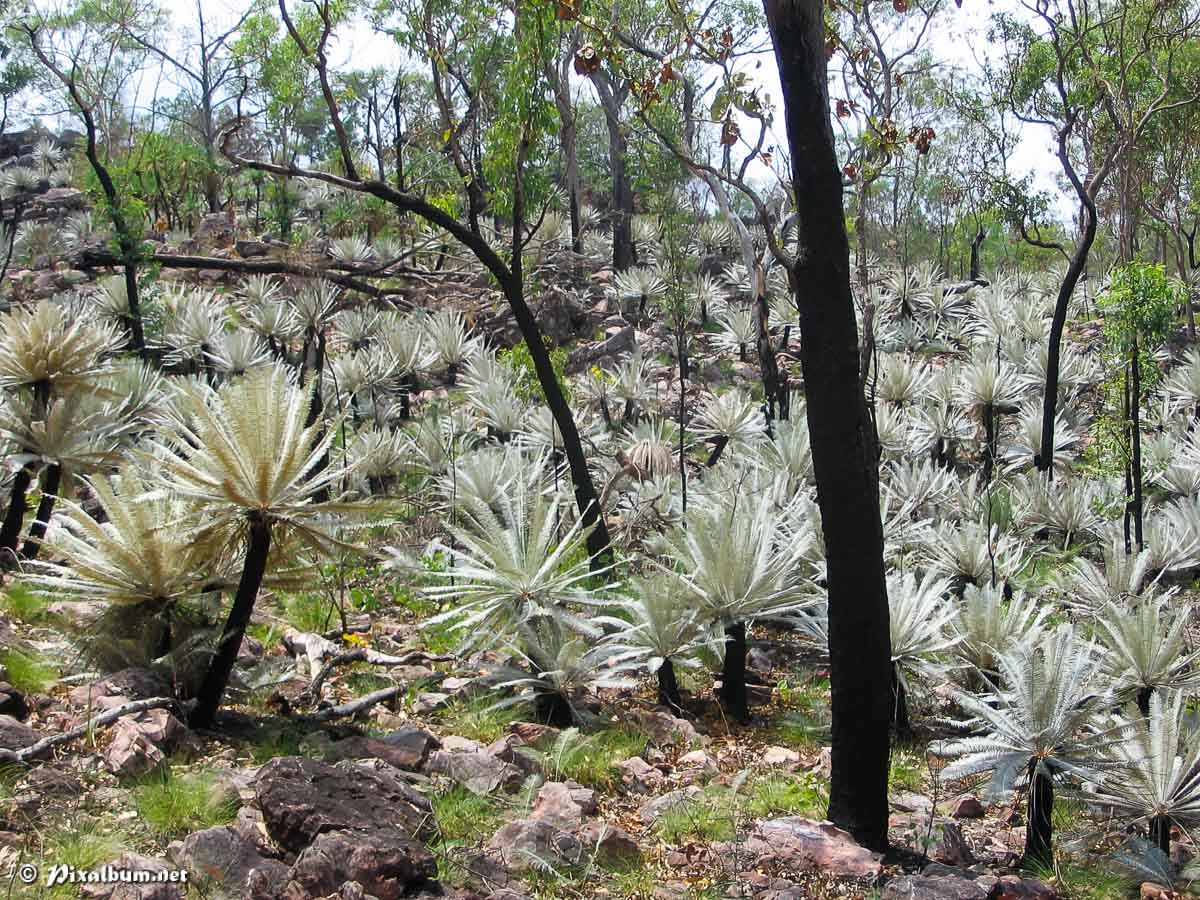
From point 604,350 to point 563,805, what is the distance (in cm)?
1609

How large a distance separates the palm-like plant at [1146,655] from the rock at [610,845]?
11.2 feet

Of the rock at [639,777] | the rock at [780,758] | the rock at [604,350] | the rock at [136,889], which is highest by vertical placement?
the rock at [604,350]

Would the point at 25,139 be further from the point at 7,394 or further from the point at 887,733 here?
the point at 887,733

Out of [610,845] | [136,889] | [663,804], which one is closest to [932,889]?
[610,845]

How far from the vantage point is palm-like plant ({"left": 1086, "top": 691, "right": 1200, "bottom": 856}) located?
4.90 m

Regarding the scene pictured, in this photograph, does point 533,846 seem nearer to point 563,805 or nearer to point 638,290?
point 563,805

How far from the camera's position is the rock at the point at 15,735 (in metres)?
4.33

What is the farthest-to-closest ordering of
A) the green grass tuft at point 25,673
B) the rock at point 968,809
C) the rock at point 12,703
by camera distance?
1. the rock at point 968,809
2. the green grass tuft at point 25,673
3. the rock at point 12,703

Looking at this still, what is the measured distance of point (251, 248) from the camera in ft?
83.0

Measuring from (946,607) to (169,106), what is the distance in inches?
1498

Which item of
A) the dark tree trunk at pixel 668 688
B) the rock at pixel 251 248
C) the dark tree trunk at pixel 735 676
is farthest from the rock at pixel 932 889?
the rock at pixel 251 248

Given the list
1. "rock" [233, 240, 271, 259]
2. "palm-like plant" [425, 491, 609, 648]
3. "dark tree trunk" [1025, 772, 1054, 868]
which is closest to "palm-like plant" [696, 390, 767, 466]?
"palm-like plant" [425, 491, 609, 648]

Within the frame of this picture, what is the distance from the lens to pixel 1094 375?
59.7ft

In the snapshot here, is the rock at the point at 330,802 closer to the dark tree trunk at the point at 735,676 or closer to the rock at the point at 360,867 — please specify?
the rock at the point at 360,867
